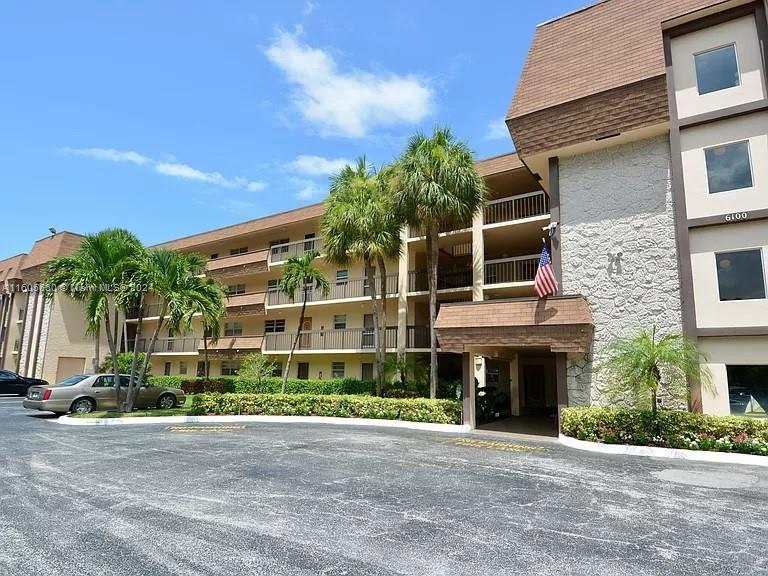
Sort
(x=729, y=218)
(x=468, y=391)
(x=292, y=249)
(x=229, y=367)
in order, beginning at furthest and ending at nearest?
1. (x=229, y=367)
2. (x=292, y=249)
3. (x=468, y=391)
4. (x=729, y=218)

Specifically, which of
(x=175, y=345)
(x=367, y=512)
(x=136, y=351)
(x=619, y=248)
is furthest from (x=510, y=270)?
(x=175, y=345)

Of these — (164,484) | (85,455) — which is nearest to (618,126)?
(164,484)

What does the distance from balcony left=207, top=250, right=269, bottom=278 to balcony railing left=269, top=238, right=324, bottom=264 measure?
25.4 inches

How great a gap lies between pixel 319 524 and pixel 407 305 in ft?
56.6

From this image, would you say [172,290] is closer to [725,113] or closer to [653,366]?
[653,366]

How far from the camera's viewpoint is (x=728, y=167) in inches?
520

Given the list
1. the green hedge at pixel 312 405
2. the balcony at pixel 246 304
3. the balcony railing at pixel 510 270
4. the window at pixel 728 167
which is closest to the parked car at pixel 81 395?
the green hedge at pixel 312 405

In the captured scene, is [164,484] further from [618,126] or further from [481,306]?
[618,126]

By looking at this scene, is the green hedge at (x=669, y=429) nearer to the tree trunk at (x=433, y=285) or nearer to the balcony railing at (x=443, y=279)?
the tree trunk at (x=433, y=285)

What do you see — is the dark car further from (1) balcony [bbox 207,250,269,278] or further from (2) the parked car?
(2) the parked car

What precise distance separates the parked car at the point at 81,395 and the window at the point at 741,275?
20389mm

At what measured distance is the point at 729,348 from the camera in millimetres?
12359

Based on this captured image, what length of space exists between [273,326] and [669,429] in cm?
2321

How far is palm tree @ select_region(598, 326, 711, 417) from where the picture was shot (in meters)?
11.7
